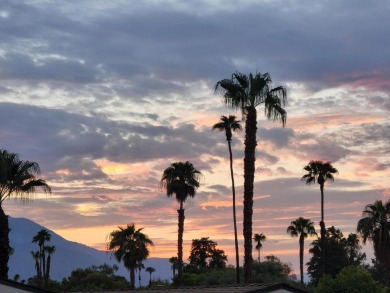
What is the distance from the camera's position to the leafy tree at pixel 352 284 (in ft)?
220

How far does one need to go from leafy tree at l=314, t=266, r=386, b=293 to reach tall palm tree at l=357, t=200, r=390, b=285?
10.9 m

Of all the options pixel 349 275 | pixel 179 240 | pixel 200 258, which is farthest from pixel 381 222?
pixel 200 258

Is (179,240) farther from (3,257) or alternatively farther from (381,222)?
(3,257)

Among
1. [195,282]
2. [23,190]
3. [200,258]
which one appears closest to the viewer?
[23,190]

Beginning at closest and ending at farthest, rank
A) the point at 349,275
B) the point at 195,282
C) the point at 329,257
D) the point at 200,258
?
the point at 349,275 < the point at 195,282 < the point at 329,257 < the point at 200,258

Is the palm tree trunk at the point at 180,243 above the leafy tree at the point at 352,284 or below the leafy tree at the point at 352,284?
above

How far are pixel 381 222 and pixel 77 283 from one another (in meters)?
68.6

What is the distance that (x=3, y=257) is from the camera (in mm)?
49125

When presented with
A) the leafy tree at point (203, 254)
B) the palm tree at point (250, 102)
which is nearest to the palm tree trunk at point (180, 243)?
the palm tree at point (250, 102)

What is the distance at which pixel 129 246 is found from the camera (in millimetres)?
87375

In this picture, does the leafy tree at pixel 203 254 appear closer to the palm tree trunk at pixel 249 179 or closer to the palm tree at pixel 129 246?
the palm tree at pixel 129 246

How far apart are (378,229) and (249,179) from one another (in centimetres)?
3247

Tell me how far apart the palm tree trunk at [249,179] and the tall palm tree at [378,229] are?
1242 inches

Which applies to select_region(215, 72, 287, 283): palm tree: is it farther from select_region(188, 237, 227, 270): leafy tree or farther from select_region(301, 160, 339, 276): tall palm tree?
select_region(188, 237, 227, 270): leafy tree
